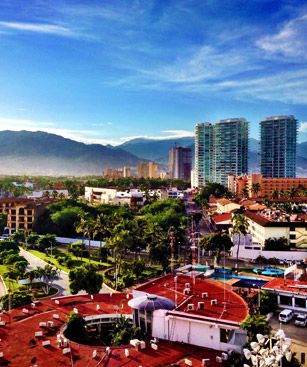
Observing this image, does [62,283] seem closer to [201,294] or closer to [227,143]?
[201,294]

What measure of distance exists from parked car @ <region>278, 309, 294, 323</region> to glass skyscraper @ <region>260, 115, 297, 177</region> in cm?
16624

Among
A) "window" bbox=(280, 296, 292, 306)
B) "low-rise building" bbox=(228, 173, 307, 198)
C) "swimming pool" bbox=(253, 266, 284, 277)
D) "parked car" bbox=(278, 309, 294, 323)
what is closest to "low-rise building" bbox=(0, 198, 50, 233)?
"swimming pool" bbox=(253, 266, 284, 277)

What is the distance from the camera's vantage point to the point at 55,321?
26312 millimetres

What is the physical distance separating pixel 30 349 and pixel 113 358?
4.39m

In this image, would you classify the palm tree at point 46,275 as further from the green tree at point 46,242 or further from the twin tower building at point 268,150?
the twin tower building at point 268,150

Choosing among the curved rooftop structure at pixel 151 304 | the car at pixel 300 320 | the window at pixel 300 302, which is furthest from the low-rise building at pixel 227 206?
the curved rooftop structure at pixel 151 304

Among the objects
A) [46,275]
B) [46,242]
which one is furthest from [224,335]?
[46,242]

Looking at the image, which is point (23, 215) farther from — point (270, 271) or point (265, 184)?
point (265, 184)

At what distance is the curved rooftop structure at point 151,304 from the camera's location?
995 inches

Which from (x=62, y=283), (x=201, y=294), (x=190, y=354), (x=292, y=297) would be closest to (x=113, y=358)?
(x=190, y=354)

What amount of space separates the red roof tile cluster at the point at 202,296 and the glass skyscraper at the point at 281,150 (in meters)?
171

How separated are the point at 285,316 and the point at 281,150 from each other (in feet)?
560

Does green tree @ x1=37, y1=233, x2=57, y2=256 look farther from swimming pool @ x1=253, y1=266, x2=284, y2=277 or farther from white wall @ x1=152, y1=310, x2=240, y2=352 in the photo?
white wall @ x1=152, y1=310, x2=240, y2=352

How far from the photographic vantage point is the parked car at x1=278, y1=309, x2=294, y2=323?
33.8 meters
